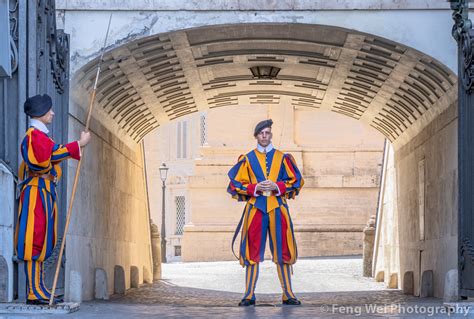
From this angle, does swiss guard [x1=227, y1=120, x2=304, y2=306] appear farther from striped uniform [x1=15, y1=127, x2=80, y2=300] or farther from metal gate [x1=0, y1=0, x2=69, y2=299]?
striped uniform [x1=15, y1=127, x2=80, y2=300]

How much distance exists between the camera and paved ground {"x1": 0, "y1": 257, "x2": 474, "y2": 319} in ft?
36.0

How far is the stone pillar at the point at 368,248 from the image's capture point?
2739 cm

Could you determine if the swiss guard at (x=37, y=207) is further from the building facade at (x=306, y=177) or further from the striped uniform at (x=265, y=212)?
the building facade at (x=306, y=177)

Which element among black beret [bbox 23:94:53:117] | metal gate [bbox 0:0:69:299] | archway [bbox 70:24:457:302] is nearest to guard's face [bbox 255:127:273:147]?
archway [bbox 70:24:457:302]

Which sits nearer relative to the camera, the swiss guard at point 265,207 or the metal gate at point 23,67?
the metal gate at point 23,67

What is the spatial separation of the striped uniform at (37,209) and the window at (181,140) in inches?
1558

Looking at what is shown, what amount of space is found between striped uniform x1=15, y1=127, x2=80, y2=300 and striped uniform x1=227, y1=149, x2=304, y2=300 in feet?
10.4

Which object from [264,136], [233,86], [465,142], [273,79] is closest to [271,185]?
[264,136]

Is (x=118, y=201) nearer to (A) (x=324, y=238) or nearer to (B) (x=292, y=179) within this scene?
(B) (x=292, y=179)

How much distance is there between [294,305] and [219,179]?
25.8 metres

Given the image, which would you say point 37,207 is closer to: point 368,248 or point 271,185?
point 271,185

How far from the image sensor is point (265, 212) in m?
13.1

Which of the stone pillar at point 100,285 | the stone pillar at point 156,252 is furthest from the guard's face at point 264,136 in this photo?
the stone pillar at point 156,252

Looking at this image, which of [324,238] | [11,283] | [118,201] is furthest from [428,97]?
[324,238]
